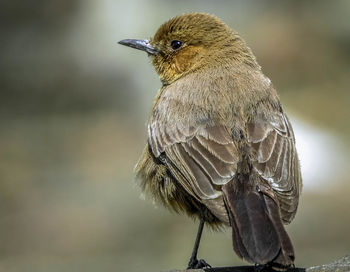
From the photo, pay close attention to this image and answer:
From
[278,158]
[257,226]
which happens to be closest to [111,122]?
[278,158]

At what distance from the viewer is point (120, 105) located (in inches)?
597

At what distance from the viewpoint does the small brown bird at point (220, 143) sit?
6391mm

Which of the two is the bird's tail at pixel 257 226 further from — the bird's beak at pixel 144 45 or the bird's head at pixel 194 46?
the bird's beak at pixel 144 45

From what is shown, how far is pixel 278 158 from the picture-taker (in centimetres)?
700

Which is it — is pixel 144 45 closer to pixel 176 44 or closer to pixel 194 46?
pixel 176 44

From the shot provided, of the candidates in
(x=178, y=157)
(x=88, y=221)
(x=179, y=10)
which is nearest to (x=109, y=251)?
Result: (x=88, y=221)

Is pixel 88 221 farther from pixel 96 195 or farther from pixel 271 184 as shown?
pixel 271 184

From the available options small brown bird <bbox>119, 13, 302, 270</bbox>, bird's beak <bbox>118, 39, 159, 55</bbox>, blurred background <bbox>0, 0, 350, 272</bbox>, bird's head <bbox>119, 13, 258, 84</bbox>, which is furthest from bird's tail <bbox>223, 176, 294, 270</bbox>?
blurred background <bbox>0, 0, 350, 272</bbox>

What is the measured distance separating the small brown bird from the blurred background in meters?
4.21

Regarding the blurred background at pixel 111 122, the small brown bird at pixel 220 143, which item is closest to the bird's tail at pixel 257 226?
the small brown bird at pixel 220 143

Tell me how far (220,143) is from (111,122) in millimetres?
8192

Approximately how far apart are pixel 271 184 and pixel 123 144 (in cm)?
805

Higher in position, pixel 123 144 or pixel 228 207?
pixel 228 207

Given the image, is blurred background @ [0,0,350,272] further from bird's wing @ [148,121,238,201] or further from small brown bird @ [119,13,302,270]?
bird's wing @ [148,121,238,201]
